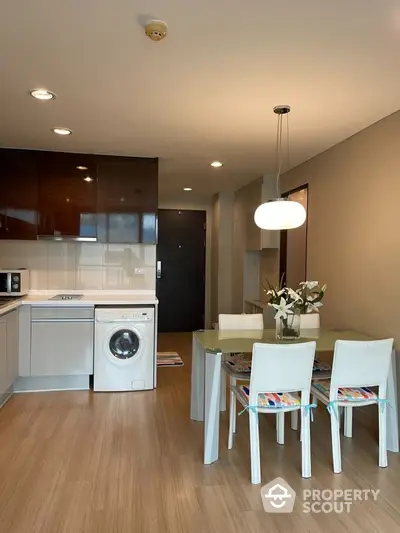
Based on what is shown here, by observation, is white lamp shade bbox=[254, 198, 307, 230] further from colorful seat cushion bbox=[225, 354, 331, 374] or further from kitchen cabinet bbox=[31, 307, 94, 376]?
kitchen cabinet bbox=[31, 307, 94, 376]

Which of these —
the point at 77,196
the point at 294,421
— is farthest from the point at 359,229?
the point at 77,196

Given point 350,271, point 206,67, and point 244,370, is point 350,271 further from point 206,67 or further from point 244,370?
point 206,67

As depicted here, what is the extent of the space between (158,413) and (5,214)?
2491 millimetres

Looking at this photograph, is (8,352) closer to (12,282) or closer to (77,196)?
(12,282)

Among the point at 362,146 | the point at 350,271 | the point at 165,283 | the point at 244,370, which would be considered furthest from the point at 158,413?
the point at 165,283

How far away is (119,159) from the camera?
4250 millimetres

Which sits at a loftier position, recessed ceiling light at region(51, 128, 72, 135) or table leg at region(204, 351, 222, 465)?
recessed ceiling light at region(51, 128, 72, 135)

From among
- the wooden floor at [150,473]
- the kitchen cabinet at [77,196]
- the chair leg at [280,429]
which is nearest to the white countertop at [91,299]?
the kitchen cabinet at [77,196]

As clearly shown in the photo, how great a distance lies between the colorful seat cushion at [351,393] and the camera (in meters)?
2.58

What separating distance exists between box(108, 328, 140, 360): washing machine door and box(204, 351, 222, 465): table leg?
1.46 meters

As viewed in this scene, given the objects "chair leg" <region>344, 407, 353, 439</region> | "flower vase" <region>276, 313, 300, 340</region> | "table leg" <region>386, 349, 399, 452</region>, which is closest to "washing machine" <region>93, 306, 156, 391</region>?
"flower vase" <region>276, 313, 300, 340</region>

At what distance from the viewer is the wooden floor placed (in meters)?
2.01

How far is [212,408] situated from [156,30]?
7.02ft

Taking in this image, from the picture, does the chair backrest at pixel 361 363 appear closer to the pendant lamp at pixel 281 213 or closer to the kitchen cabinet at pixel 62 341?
the pendant lamp at pixel 281 213
